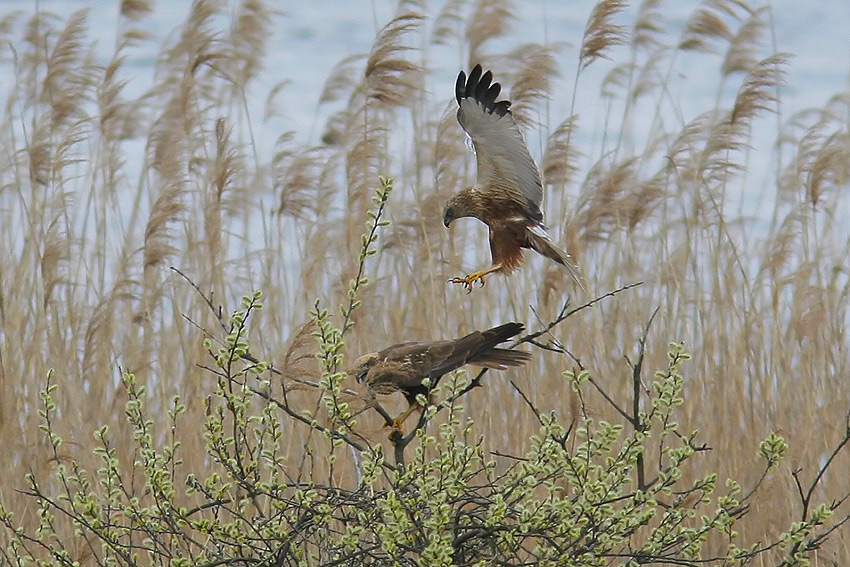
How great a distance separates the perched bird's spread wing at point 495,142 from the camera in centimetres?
273

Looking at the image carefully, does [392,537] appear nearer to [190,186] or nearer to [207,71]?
[190,186]

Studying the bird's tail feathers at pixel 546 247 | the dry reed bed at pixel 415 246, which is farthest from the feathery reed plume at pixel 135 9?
the bird's tail feathers at pixel 546 247

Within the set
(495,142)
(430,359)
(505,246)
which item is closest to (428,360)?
(430,359)

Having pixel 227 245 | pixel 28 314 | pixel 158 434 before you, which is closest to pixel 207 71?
pixel 227 245

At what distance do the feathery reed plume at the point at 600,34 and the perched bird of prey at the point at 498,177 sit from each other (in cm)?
178

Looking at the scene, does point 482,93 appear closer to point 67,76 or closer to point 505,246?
point 505,246

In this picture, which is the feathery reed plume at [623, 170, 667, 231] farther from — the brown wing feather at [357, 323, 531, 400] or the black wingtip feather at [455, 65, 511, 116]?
the brown wing feather at [357, 323, 531, 400]

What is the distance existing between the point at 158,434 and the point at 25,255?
0.99 metres

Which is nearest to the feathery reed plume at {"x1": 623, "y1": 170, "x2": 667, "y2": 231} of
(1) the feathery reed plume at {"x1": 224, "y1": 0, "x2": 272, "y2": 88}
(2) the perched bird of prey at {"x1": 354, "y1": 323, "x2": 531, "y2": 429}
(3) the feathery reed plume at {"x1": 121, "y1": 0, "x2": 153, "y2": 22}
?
(1) the feathery reed plume at {"x1": 224, "y1": 0, "x2": 272, "y2": 88}

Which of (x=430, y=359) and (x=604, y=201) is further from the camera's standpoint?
(x=604, y=201)

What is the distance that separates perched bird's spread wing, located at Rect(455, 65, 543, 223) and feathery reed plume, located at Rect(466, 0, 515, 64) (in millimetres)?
1907

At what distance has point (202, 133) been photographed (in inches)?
199

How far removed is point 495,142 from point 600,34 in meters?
1.90

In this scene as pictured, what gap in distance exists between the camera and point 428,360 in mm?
2184
